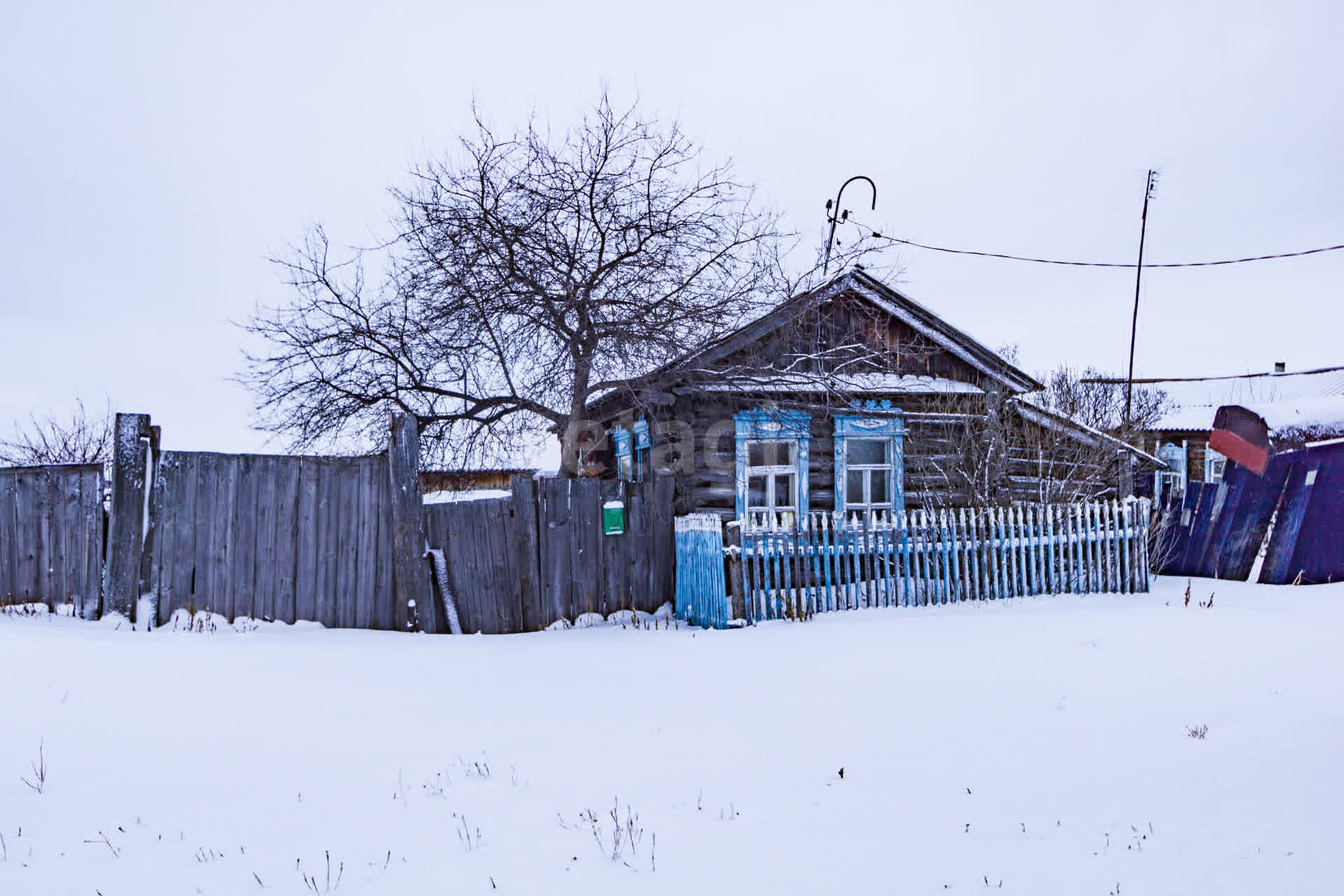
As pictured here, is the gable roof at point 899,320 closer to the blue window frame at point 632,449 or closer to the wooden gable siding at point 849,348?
the wooden gable siding at point 849,348

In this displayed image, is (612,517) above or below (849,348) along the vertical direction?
below

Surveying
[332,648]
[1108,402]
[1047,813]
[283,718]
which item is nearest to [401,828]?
[283,718]

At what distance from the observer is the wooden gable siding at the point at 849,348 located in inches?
495

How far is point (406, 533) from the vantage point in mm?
9062

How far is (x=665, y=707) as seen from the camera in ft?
19.9

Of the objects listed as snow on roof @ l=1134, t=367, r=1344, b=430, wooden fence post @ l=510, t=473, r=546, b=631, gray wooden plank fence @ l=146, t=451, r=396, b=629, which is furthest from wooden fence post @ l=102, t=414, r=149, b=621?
snow on roof @ l=1134, t=367, r=1344, b=430

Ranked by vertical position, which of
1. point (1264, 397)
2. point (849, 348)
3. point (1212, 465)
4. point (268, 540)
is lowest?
point (268, 540)

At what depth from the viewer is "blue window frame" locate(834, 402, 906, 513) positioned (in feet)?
45.8

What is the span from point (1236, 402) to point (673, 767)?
4276 cm

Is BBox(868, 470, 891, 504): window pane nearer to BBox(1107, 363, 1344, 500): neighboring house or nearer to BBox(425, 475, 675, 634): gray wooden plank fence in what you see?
BBox(425, 475, 675, 634): gray wooden plank fence

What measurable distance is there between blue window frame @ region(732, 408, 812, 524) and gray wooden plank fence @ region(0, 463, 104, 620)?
7927 mm

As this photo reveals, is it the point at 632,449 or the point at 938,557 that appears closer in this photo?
the point at 938,557

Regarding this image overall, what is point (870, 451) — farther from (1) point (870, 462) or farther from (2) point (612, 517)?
(2) point (612, 517)

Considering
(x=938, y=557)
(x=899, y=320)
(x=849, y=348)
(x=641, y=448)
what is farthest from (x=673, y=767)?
(x=899, y=320)
